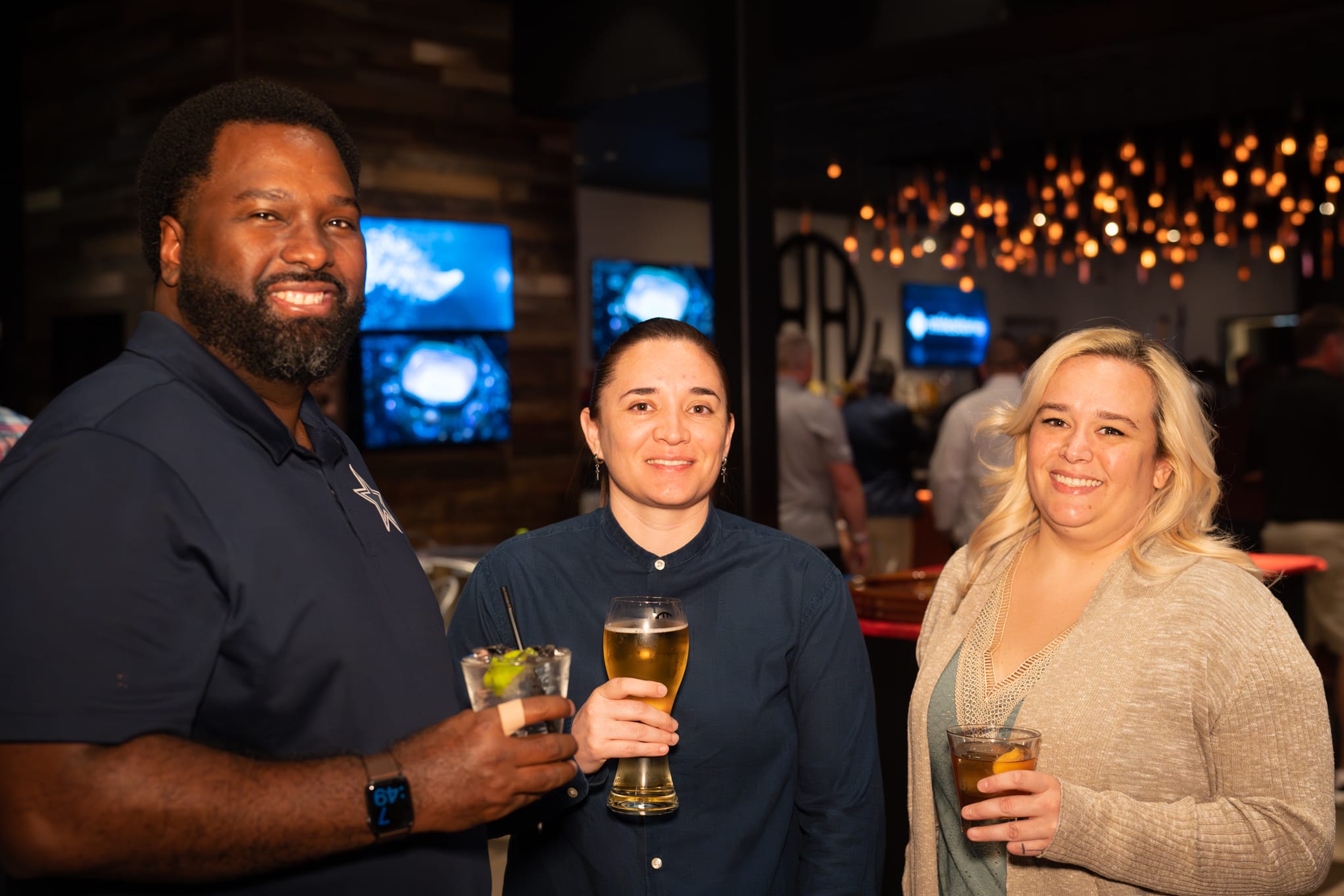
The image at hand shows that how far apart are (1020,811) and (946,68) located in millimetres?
5947

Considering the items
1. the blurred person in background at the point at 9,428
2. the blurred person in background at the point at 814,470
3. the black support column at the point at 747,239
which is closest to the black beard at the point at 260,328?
the blurred person in background at the point at 9,428

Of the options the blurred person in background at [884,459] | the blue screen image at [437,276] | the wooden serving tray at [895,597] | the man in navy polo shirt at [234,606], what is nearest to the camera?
the man in navy polo shirt at [234,606]

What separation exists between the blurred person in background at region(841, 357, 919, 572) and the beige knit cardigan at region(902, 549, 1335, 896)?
196 inches

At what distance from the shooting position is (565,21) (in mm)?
6961

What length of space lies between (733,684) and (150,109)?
5.85 meters

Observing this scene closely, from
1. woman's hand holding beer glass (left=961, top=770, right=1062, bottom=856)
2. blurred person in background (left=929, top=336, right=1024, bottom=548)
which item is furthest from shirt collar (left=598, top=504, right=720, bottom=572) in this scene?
blurred person in background (left=929, top=336, right=1024, bottom=548)

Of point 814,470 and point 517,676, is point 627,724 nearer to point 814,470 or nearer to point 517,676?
point 517,676

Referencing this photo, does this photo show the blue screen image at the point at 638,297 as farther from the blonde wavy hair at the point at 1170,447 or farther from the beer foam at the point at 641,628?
the beer foam at the point at 641,628

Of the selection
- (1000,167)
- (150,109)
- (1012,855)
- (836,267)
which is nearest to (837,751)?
(1012,855)

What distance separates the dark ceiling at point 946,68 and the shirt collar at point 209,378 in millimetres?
3415

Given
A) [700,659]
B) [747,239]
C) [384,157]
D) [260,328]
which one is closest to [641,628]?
[700,659]

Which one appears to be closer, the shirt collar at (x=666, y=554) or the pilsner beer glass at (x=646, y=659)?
the pilsner beer glass at (x=646, y=659)

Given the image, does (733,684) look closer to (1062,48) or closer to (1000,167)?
(1062,48)

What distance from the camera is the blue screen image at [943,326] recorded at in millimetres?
14961
